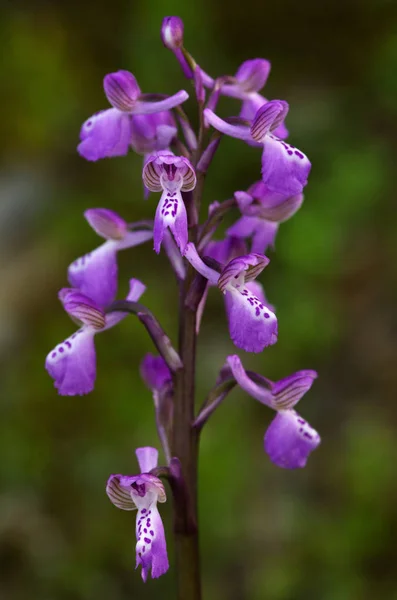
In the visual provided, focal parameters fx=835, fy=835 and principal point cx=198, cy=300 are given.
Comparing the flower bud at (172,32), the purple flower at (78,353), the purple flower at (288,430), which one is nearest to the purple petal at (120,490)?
the purple flower at (78,353)

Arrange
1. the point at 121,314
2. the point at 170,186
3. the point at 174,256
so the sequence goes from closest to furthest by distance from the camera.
A: the point at 170,186 < the point at 174,256 < the point at 121,314

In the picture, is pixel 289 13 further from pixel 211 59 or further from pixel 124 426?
pixel 124 426

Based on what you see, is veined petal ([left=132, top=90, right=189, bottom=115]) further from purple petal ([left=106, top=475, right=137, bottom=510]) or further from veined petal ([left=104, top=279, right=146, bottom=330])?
purple petal ([left=106, top=475, right=137, bottom=510])

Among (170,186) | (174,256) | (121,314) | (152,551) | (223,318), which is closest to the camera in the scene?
(152,551)

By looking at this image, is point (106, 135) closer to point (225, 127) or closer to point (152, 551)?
point (225, 127)

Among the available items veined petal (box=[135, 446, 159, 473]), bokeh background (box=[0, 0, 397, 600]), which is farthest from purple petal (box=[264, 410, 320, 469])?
bokeh background (box=[0, 0, 397, 600])

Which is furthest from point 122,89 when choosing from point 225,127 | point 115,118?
point 225,127

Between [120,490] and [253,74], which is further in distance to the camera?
[253,74]
